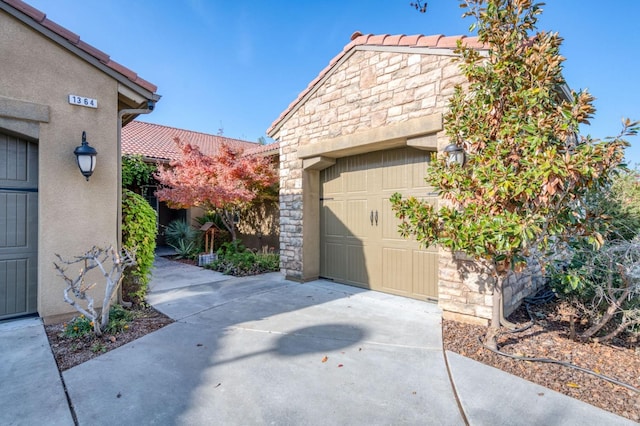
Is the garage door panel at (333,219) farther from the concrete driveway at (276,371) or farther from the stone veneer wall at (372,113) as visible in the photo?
the concrete driveway at (276,371)

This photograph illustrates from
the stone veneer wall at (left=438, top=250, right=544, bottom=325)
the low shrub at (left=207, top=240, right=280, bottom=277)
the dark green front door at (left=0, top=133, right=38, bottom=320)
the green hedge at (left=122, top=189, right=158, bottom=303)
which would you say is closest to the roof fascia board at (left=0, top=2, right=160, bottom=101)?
the dark green front door at (left=0, top=133, right=38, bottom=320)

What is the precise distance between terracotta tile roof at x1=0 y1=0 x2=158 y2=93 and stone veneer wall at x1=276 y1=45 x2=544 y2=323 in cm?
312

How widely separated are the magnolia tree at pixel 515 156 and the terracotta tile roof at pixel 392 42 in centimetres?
66

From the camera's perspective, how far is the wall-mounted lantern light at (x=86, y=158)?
4453mm

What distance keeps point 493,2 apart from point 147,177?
10.8 m

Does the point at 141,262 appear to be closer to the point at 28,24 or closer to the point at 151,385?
the point at 151,385

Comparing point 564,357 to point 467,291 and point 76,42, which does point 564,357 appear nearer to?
point 467,291

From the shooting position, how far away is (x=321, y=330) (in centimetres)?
432

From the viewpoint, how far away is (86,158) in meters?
4.47

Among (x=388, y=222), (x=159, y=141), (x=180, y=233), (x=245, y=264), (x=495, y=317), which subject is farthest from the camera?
(x=159, y=141)

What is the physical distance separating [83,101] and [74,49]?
2.33ft

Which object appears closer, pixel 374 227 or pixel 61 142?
pixel 61 142

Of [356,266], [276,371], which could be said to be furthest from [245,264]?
[276,371]

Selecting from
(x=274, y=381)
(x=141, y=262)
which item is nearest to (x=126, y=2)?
(x=141, y=262)
